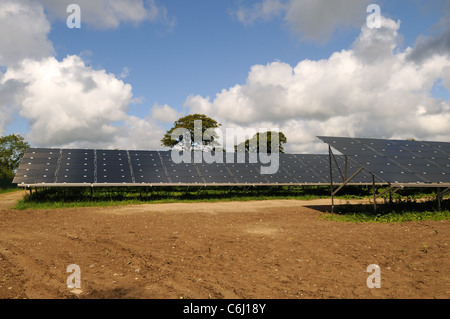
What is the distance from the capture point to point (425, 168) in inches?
651

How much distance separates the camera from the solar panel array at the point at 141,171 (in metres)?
20.8

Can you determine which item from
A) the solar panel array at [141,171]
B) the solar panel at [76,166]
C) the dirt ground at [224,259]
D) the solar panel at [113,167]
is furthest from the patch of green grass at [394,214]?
the solar panel at [76,166]

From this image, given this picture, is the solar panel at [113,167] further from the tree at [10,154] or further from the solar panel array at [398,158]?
the tree at [10,154]

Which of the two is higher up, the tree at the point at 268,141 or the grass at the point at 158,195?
the tree at the point at 268,141

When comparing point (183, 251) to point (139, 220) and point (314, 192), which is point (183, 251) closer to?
point (139, 220)

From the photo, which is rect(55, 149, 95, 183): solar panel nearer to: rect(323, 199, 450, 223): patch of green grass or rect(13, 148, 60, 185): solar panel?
rect(13, 148, 60, 185): solar panel

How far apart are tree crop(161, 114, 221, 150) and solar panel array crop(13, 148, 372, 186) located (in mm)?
18540

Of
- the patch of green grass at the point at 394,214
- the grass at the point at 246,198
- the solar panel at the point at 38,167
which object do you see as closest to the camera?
the patch of green grass at the point at 394,214

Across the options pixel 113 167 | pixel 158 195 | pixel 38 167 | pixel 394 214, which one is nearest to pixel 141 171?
pixel 113 167

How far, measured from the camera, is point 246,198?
23.8 meters

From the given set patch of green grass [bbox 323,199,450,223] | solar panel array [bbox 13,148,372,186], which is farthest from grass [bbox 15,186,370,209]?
patch of green grass [bbox 323,199,450,223]

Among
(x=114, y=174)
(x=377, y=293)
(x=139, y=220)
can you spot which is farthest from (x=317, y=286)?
(x=114, y=174)

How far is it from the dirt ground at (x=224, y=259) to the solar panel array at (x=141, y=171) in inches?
287

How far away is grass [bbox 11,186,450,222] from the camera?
1459cm
